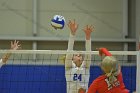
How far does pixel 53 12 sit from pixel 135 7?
5.67 ft

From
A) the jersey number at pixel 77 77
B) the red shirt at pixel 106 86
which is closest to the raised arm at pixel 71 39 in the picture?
the jersey number at pixel 77 77

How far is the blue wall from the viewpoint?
5723 mm

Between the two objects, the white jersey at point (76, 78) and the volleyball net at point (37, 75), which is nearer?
the white jersey at point (76, 78)

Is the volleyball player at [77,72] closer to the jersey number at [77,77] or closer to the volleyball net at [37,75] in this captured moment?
the jersey number at [77,77]

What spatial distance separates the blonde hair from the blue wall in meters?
2.82

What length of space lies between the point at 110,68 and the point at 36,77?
135 inches

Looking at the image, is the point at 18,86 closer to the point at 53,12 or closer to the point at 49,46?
the point at 49,46

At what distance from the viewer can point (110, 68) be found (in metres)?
2.78

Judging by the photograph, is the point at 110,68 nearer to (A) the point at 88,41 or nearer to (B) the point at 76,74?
(A) the point at 88,41

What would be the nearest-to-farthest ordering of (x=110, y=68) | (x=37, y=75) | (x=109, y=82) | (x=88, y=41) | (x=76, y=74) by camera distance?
(x=110, y=68) < (x=109, y=82) < (x=88, y=41) < (x=76, y=74) < (x=37, y=75)

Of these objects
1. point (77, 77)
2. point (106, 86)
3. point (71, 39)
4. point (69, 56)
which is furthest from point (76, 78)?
point (106, 86)

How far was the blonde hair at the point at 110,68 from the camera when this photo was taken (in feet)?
9.10

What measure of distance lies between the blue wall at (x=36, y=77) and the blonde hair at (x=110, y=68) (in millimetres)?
2820

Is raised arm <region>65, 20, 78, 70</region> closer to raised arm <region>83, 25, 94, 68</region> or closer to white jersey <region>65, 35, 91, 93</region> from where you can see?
white jersey <region>65, 35, 91, 93</region>
